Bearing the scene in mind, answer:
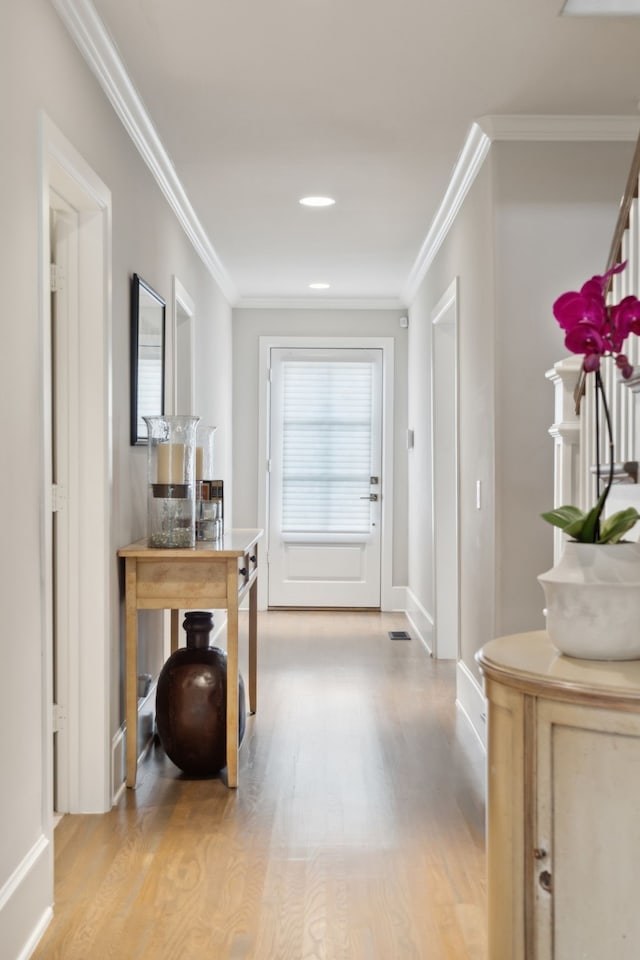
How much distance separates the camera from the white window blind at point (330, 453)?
8086 mm

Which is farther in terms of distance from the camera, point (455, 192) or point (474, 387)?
point (455, 192)

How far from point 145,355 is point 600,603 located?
2718 millimetres

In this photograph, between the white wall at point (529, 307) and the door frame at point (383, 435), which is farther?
the door frame at point (383, 435)

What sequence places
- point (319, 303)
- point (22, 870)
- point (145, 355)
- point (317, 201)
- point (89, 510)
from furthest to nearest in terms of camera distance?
point (319, 303) → point (317, 201) → point (145, 355) → point (89, 510) → point (22, 870)

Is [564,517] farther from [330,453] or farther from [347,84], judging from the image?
[330,453]

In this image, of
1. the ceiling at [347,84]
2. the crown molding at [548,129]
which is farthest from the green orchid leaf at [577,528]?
the crown molding at [548,129]

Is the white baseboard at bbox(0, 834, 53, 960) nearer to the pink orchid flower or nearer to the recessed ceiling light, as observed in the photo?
the pink orchid flower

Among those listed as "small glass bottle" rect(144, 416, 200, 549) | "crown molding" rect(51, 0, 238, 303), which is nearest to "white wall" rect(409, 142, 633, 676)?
"small glass bottle" rect(144, 416, 200, 549)

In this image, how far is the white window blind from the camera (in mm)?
8086

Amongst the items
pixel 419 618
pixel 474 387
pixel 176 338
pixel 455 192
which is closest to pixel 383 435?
pixel 419 618

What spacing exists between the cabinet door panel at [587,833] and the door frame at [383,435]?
21.3 feet

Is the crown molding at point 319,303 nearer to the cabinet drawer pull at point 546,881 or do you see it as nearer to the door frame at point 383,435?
the door frame at point 383,435

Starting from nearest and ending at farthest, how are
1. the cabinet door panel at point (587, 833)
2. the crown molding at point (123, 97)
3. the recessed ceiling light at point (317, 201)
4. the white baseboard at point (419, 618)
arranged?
the cabinet door panel at point (587, 833) < the crown molding at point (123, 97) < the recessed ceiling light at point (317, 201) < the white baseboard at point (419, 618)

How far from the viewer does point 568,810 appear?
1.55 metres
